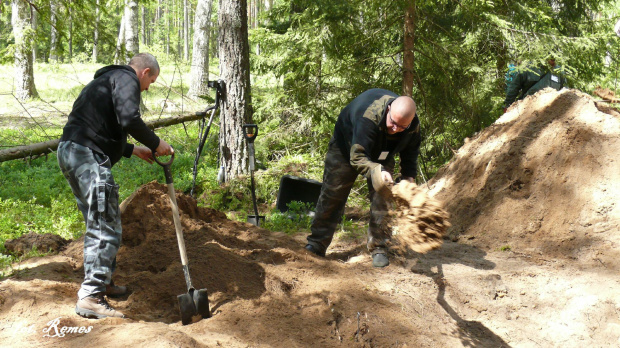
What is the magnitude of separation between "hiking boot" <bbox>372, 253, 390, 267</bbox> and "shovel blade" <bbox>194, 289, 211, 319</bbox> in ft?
6.60

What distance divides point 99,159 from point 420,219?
2.75 metres

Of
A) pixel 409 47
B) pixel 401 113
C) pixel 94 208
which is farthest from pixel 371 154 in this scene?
pixel 409 47

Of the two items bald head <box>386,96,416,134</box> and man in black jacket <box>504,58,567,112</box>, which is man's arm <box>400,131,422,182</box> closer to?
bald head <box>386,96,416,134</box>

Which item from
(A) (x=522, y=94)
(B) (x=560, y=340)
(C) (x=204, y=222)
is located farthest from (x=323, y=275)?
(A) (x=522, y=94)

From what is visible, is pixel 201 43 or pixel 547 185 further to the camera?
pixel 201 43

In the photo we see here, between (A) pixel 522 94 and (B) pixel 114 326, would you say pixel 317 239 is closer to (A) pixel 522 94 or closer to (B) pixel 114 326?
(B) pixel 114 326

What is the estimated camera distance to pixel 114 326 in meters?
3.32

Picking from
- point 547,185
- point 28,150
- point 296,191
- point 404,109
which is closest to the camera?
point 404,109

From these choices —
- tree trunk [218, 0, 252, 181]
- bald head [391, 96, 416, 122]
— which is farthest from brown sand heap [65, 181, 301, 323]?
tree trunk [218, 0, 252, 181]

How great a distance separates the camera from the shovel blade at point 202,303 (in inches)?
148

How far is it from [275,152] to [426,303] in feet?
18.6

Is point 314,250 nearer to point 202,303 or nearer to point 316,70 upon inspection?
point 202,303

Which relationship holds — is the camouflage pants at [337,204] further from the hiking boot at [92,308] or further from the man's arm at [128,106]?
the hiking boot at [92,308]

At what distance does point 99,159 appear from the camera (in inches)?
147
